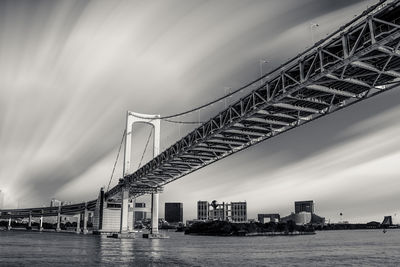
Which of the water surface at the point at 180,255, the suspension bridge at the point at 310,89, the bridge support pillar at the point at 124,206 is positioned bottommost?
the water surface at the point at 180,255

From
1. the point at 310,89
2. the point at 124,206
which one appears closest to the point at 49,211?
the point at 124,206

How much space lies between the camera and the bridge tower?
250 ft

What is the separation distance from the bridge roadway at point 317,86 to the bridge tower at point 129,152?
3422 cm

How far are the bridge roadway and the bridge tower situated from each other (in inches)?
1347

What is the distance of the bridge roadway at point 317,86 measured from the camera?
19297 millimetres

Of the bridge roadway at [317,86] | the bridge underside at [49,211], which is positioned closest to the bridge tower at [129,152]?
the bridge roadway at [317,86]

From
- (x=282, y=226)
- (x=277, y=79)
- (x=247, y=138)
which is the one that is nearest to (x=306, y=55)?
(x=277, y=79)

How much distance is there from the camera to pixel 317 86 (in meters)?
25.4

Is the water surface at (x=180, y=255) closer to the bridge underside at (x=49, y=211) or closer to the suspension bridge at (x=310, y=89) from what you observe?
the suspension bridge at (x=310, y=89)

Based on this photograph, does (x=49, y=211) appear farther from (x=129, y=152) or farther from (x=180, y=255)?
(x=180, y=255)

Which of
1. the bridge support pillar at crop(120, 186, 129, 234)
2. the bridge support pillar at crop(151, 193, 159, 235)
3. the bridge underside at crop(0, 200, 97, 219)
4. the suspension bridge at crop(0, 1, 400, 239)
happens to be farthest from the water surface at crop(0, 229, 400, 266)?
the bridge underside at crop(0, 200, 97, 219)

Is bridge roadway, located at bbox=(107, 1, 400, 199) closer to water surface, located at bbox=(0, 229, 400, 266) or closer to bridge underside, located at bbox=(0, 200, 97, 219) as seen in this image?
water surface, located at bbox=(0, 229, 400, 266)

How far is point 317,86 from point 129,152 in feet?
209

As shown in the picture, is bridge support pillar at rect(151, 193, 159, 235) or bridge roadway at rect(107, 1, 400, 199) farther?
bridge support pillar at rect(151, 193, 159, 235)
